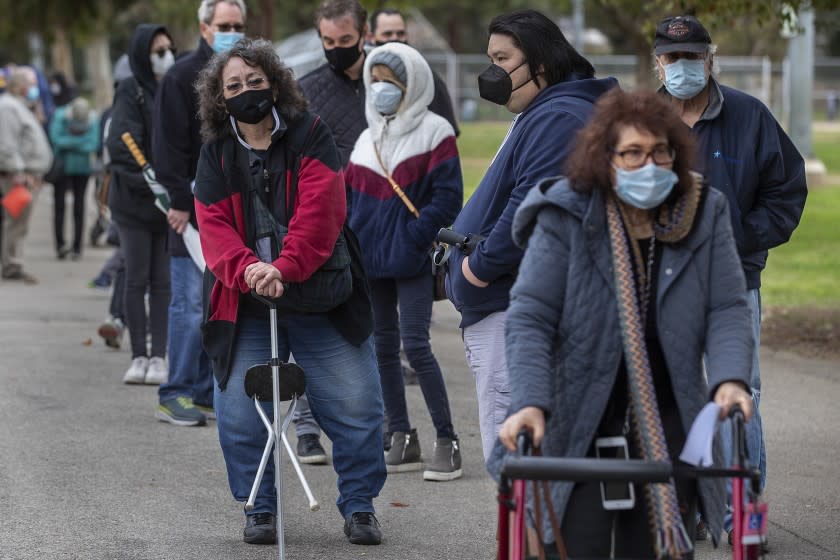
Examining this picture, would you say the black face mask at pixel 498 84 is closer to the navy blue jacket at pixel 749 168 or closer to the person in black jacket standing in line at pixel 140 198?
the navy blue jacket at pixel 749 168

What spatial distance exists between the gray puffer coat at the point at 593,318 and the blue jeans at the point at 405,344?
113 inches

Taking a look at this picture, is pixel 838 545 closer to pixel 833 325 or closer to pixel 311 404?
pixel 311 404

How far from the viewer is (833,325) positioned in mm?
11758

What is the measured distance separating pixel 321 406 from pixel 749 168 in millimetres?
1864

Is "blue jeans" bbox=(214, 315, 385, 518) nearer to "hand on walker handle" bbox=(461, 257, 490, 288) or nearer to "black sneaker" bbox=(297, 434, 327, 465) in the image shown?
"hand on walker handle" bbox=(461, 257, 490, 288)

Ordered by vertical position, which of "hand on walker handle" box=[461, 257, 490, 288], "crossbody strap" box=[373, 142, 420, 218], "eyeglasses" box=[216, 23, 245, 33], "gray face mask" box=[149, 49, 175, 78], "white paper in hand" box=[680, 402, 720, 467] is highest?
"eyeglasses" box=[216, 23, 245, 33]

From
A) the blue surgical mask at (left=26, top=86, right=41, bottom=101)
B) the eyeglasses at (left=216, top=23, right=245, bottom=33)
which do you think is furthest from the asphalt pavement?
the blue surgical mask at (left=26, top=86, right=41, bottom=101)

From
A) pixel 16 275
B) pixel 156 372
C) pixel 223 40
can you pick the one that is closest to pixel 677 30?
pixel 223 40

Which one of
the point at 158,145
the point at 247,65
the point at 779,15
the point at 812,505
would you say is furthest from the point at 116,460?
the point at 779,15

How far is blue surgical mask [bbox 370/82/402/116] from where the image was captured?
6.95 meters

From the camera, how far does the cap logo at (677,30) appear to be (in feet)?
18.5

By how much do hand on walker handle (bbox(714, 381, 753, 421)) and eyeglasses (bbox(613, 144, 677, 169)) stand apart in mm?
615

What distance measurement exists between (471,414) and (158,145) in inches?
91.7

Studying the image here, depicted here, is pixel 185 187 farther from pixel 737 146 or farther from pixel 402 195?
pixel 737 146
